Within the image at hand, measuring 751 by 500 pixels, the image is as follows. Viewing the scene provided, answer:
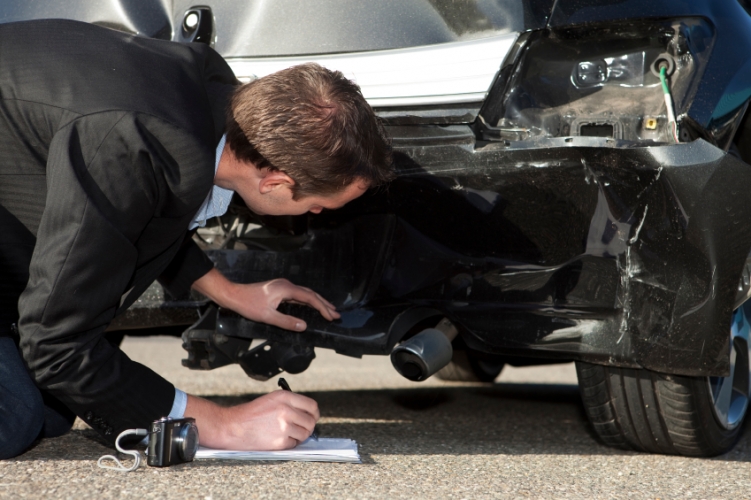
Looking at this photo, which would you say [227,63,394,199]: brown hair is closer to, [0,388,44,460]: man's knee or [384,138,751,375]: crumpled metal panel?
[384,138,751,375]: crumpled metal panel

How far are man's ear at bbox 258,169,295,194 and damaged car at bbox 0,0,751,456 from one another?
376mm

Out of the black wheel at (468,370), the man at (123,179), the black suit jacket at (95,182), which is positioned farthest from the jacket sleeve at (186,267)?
the black wheel at (468,370)

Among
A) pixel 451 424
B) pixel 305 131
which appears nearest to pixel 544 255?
pixel 305 131

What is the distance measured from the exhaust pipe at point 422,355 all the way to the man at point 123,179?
314 millimetres

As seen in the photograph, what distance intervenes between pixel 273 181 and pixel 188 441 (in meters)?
0.66

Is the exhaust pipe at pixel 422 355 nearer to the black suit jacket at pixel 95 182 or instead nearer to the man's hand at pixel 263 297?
the man's hand at pixel 263 297

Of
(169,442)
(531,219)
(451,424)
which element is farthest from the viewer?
(451,424)

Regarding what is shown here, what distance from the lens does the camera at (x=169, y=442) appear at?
1.86 m

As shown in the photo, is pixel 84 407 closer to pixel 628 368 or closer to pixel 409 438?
pixel 409 438

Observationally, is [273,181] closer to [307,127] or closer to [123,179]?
[307,127]

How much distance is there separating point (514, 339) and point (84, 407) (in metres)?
1.17

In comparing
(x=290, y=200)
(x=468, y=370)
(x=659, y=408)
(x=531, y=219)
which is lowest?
(x=468, y=370)

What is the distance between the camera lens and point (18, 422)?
2.00 metres

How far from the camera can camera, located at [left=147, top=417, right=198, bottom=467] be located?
73.2 inches
